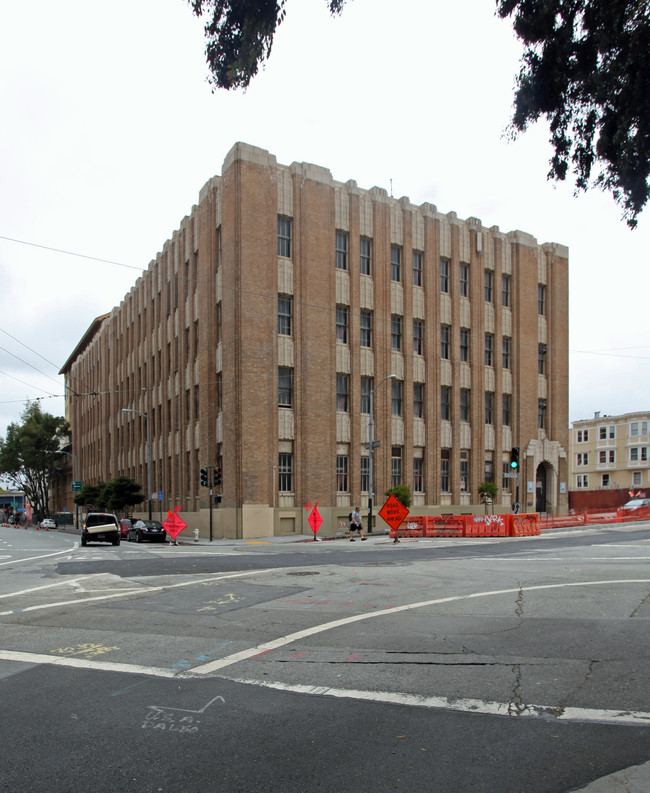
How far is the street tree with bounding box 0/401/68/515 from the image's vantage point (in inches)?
3799

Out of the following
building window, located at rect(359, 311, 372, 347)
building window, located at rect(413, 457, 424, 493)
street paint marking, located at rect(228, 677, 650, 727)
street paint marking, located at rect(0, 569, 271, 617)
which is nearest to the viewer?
street paint marking, located at rect(228, 677, 650, 727)

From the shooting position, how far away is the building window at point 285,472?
39750 millimetres

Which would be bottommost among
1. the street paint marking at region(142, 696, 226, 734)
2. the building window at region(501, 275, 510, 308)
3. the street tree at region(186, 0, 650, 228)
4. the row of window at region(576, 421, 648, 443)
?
the street paint marking at region(142, 696, 226, 734)

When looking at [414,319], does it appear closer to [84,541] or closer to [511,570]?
[84,541]

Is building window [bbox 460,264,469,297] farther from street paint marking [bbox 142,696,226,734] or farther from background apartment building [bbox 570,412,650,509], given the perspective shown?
street paint marking [bbox 142,696,226,734]

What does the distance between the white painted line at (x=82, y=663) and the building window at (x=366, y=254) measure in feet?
125

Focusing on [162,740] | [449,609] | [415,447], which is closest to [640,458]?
[415,447]

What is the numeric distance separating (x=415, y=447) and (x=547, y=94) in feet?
127

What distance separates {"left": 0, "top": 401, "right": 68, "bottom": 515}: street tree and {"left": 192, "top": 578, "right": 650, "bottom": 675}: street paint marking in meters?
92.1

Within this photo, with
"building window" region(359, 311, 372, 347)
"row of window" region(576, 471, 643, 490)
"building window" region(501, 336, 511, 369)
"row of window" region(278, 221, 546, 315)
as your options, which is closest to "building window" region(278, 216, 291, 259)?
"row of window" region(278, 221, 546, 315)

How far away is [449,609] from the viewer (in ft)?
36.2

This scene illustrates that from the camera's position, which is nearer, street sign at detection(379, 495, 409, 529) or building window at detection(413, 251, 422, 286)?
street sign at detection(379, 495, 409, 529)

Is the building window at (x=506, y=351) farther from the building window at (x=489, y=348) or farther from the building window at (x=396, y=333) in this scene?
the building window at (x=396, y=333)

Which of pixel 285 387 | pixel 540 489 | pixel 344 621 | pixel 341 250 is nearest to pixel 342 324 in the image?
pixel 341 250
